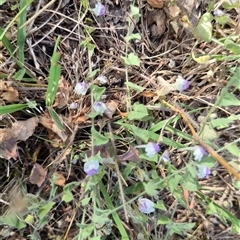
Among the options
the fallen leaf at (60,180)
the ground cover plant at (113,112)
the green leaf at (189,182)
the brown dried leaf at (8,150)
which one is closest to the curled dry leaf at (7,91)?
the ground cover plant at (113,112)

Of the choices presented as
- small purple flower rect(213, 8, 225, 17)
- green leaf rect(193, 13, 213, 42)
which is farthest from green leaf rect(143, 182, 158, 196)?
small purple flower rect(213, 8, 225, 17)

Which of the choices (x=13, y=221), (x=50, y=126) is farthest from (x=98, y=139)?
(x=13, y=221)

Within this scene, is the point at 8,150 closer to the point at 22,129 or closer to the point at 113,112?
the point at 22,129

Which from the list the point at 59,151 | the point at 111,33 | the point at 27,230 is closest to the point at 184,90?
the point at 111,33

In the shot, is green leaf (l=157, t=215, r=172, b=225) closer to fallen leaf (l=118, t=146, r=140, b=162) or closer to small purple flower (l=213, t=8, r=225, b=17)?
fallen leaf (l=118, t=146, r=140, b=162)

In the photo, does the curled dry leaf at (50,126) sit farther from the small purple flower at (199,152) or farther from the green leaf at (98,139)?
the small purple flower at (199,152)

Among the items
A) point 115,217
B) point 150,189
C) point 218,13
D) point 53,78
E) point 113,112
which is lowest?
point 115,217

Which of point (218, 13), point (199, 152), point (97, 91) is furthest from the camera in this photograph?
point (218, 13)
